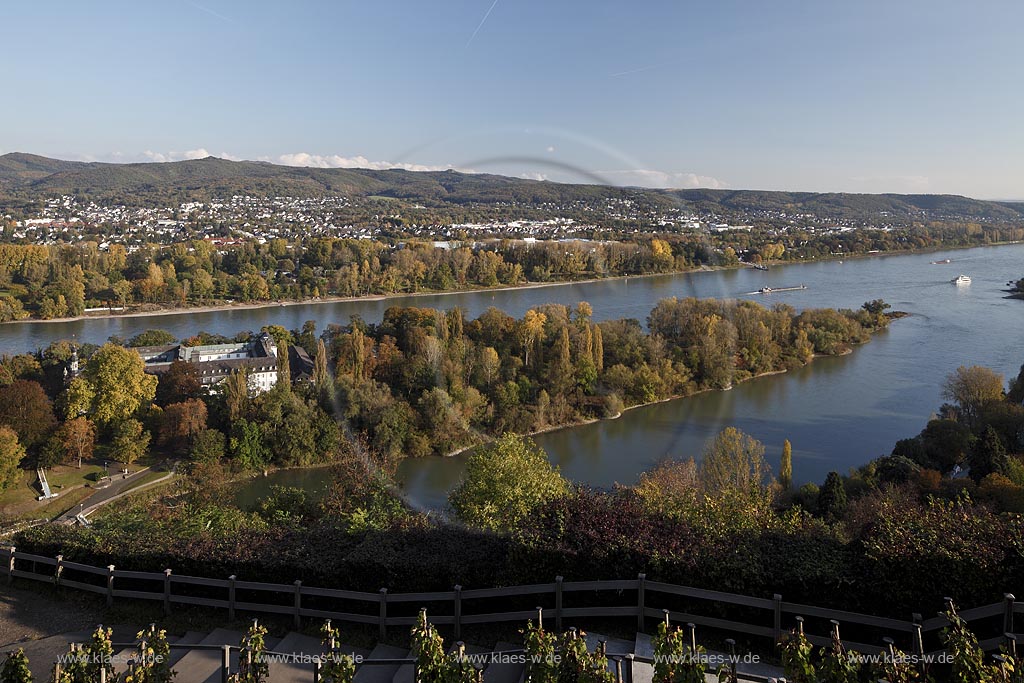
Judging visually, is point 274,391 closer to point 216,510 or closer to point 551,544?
point 216,510


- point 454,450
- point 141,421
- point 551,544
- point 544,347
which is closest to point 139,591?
point 551,544

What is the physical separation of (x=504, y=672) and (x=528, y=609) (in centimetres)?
30

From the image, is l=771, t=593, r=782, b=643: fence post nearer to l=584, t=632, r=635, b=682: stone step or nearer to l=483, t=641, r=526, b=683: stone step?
l=584, t=632, r=635, b=682: stone step

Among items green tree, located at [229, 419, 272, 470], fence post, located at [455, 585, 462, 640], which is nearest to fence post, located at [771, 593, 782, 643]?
fence post, located at [455, 585, 462, 640]

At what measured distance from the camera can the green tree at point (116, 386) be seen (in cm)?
859

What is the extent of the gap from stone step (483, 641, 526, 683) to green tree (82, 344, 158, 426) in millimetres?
8222

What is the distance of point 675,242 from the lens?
55.9 feet

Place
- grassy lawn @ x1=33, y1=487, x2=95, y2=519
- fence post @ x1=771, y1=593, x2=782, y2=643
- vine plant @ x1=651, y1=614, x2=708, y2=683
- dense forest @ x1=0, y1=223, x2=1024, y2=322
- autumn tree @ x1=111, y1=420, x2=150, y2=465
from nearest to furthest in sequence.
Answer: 1. vine plant @ x1=651, y1=614, x2=708, y2=683
2. fence post @ x1=771, y1=593, x2=782, y2=643
3. grassy lawn @ x1=33, y1=487, x2=95, y2=519
4. autumn tree @ x1=111, y1=420, x2=150, y2=465
5. dense forest @ x1=0, y1=223, x2=1024, y2=322

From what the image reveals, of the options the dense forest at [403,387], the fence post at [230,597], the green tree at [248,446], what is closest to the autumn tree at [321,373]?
the dense forest at [403,387]

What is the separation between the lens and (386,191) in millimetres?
28469

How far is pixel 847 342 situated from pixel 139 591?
546 inches

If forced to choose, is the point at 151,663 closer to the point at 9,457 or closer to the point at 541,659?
the point at 541,659

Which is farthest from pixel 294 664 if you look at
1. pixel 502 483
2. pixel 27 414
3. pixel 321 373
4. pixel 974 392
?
pixel 974 392

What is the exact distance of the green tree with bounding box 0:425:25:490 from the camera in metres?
6.84
